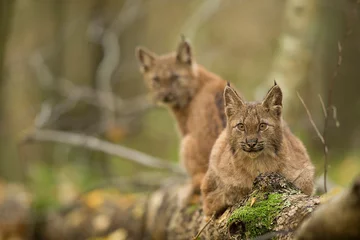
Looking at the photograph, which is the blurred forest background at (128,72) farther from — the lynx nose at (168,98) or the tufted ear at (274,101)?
the tufted ear at (274,101)

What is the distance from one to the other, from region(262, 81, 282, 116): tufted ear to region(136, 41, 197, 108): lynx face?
3043 millimetres

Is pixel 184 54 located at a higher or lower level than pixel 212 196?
higher

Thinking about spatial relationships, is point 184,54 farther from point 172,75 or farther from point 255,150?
point 255,150

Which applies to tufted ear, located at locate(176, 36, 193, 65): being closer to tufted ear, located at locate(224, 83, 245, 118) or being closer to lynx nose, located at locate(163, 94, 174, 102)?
lynx nose, located at locate(163, 94, 174, 102)

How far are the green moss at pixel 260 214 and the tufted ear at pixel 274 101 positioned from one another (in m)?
0.83

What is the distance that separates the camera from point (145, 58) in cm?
872

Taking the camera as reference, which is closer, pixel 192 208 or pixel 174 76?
pixel 192 208

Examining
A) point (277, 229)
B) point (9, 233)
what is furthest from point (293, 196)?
point (9, 233)

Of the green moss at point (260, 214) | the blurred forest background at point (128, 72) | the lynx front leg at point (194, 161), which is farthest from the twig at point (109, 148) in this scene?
the green moss at point (260, 214)

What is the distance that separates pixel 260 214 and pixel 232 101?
1173 millimetres

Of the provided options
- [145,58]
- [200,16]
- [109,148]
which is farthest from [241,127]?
[200,16]

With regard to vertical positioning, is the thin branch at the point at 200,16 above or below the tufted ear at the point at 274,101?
above

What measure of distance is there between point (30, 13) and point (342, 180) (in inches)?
484

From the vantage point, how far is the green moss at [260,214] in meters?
4.34
